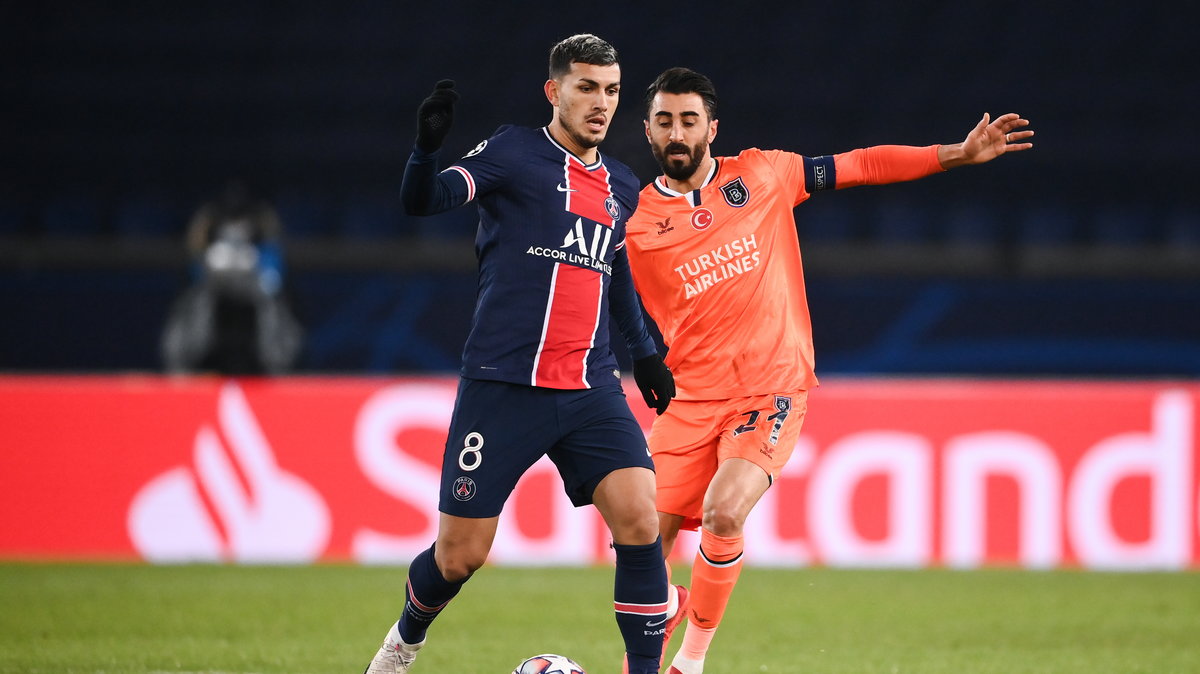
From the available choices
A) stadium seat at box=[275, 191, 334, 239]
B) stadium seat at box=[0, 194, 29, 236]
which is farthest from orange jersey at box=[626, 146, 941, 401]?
stadium seat at box=[0, 194, 29, 236]

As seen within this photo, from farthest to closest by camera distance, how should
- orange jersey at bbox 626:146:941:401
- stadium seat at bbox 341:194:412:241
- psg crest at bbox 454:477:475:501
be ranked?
stadium seat at bbox 341:194:412:241 → orange jersey at bbox 626:146:941:401 → psg crest at bbox 454:477:475:501

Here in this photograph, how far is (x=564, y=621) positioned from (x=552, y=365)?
2677 millimetres

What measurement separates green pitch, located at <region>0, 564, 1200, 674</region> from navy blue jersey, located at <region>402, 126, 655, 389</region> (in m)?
1.54

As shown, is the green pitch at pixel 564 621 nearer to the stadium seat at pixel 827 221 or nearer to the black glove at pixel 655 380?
the black glove at pixel 655 380

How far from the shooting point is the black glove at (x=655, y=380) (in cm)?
468

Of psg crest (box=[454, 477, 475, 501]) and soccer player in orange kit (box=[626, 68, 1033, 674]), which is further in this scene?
soccer player in orange kit (box=[626, 68, 1033, 674])

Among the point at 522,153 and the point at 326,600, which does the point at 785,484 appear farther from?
the point at 522,153

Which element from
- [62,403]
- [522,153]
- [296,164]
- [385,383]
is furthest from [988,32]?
[522,153]

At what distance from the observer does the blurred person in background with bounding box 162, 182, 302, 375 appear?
34.7 feet

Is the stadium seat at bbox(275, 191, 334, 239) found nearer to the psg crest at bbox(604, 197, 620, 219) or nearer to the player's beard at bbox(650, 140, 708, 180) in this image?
the player's beard at bbox(650, 140, 708, 180)

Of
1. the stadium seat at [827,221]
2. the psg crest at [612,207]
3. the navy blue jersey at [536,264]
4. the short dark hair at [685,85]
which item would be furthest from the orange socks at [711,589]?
the stadium seat at [827,221]

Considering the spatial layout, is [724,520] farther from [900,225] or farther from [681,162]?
[900,225]

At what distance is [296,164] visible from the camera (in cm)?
1348

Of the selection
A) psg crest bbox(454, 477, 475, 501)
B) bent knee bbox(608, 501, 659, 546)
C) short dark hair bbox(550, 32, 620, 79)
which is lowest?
bent knee bbox(608, 501, 659, 546)
